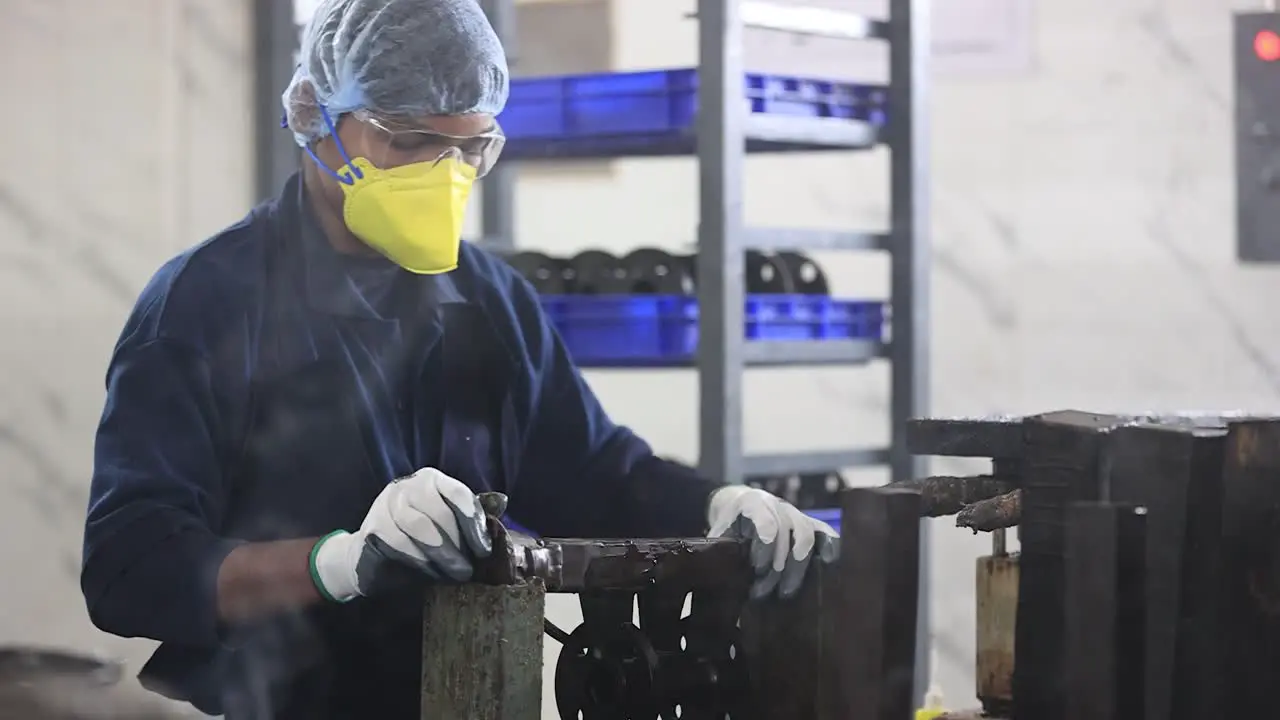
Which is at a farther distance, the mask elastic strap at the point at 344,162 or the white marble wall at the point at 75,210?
the white marble wall at the point at 75,210

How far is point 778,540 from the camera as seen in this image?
59.1 inches

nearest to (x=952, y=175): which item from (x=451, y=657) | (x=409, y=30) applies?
(x=409, y=30)

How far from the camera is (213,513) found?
1.70 m

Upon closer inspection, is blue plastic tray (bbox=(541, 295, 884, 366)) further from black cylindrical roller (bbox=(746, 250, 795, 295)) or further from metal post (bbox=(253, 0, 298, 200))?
metal post (bbox=(253, 0, 298, 200))

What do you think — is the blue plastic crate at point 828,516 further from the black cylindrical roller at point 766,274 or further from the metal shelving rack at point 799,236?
the black cylindrical roller at point 766,274

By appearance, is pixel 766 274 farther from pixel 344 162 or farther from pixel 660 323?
pixel 344 162

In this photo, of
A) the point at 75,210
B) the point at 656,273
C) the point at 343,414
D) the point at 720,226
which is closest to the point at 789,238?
the point at 720,226

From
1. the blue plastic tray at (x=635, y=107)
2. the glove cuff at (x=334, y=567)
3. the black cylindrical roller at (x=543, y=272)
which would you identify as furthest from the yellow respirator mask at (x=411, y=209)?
the black cylindrical roller at (x=543, y=272)

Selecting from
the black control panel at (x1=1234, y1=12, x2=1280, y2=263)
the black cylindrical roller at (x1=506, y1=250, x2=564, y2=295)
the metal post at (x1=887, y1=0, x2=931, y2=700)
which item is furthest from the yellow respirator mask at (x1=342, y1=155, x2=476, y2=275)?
the black control panel at (x1=1234, y1=12, x2=1280, y2=263)

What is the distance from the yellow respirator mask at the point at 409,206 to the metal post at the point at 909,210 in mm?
1329

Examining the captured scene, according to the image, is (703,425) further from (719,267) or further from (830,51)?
(830,51)

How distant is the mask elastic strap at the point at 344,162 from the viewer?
1868mm

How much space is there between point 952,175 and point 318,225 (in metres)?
2.12

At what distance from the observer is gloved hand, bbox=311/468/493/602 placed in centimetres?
132
